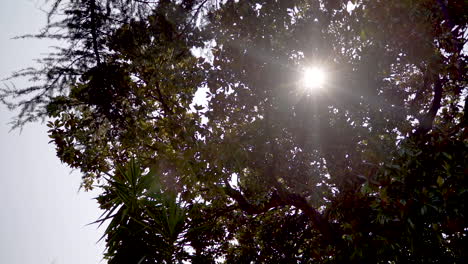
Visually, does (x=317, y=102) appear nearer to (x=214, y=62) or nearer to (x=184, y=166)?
(x=214, y=62)

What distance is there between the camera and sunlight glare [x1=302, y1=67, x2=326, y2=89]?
7234 mm

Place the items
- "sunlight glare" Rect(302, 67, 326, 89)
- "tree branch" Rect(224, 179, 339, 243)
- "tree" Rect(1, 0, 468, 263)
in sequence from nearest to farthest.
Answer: "tree" Rect(1, 0, 468, 263)
"tree branch" Rect(224, 179, 339, 243)
"sunlight glare" Rect(302, 67, 326, 89)

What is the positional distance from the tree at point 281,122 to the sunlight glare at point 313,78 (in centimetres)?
19

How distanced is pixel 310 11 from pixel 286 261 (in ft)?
22.3

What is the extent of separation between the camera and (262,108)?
7016 mm

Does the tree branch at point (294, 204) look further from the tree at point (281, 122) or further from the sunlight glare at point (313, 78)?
the sunlight glare at point (313, 78)

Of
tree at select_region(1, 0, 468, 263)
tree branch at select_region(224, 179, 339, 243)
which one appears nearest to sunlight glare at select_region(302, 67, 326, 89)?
tree at select_region(1, 0, 468, 263)

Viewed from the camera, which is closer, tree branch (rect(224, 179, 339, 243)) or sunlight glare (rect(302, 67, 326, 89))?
tree branch (rect(224, 179, 339, 243))

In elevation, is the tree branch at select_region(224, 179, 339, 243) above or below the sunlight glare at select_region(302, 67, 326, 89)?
below

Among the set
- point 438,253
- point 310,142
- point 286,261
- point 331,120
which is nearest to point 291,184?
point 310,142

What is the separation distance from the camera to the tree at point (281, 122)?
425cm

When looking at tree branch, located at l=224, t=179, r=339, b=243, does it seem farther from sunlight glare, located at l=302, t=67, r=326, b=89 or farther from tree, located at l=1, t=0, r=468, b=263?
sunlight glare, located at l=302, t=67, r=326, b=89

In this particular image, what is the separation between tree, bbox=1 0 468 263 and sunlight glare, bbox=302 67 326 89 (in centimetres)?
19

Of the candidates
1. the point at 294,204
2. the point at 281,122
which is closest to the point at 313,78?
the point at 281,122
